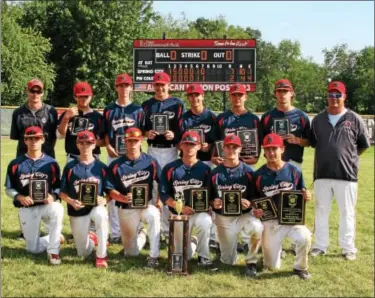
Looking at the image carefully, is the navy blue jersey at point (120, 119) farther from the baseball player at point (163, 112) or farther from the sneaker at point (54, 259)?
the sneaker at point (54, 259)

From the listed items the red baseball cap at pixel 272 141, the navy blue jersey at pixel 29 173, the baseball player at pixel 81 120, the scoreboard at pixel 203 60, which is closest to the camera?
the red baseball cap at pixel 272 141

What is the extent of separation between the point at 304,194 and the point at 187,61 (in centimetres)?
1613

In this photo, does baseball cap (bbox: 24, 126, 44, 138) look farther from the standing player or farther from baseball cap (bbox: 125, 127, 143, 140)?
the standing player

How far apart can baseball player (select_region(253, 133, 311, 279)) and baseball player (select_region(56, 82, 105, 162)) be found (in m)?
2.25

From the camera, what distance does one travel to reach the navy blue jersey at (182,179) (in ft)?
20.3

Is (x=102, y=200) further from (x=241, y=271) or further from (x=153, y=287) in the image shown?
(x=241, y=271)

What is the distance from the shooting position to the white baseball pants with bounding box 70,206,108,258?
6.11 m

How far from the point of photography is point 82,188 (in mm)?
6102

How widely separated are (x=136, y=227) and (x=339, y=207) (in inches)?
107

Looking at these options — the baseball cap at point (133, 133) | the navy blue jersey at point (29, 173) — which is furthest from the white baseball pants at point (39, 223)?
the baseball cap at point (133, 133)

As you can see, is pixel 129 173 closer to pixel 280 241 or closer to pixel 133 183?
pixel 133 183

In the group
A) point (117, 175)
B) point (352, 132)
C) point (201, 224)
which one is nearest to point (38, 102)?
point (117, 175)

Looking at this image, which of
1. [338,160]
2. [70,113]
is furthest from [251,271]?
[70,113]

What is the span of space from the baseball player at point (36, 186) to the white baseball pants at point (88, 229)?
0.74ft
